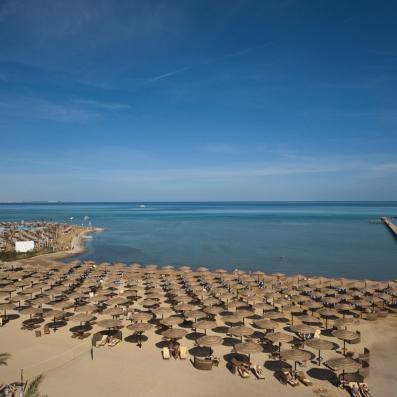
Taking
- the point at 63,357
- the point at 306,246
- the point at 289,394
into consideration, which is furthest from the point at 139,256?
the point at 289,394

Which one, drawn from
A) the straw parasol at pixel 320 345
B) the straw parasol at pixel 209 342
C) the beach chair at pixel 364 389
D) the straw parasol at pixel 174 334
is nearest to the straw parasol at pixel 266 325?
the straw parasol at pixel 320 345

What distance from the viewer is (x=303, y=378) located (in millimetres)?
16609

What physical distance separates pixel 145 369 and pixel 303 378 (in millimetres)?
7467

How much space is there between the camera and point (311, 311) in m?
27.4

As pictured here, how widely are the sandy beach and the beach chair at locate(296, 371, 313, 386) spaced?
0.26 meters

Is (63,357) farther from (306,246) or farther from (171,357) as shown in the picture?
(306,246)

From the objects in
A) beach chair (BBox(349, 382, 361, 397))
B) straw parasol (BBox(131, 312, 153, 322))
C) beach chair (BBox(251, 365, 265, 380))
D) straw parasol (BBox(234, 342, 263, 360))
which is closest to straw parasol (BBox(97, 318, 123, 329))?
straw parasol (BBox(131, 312, 153, 322))

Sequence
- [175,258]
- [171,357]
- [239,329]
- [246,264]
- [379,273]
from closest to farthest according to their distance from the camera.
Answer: [171,357] → [239,329] → [379,273] → [246,264] → [175,258]

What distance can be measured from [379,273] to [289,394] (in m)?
34.2

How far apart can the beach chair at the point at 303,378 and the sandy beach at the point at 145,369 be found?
0.85ft

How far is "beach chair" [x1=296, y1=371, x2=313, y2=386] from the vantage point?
53.7 feet

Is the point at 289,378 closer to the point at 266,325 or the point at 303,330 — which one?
the point at 303,330

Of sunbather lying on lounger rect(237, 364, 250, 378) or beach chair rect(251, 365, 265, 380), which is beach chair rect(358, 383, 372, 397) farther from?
sunbather lying on lounger rect(237, 364, 250, 378)

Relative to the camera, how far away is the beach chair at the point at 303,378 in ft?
53.7
